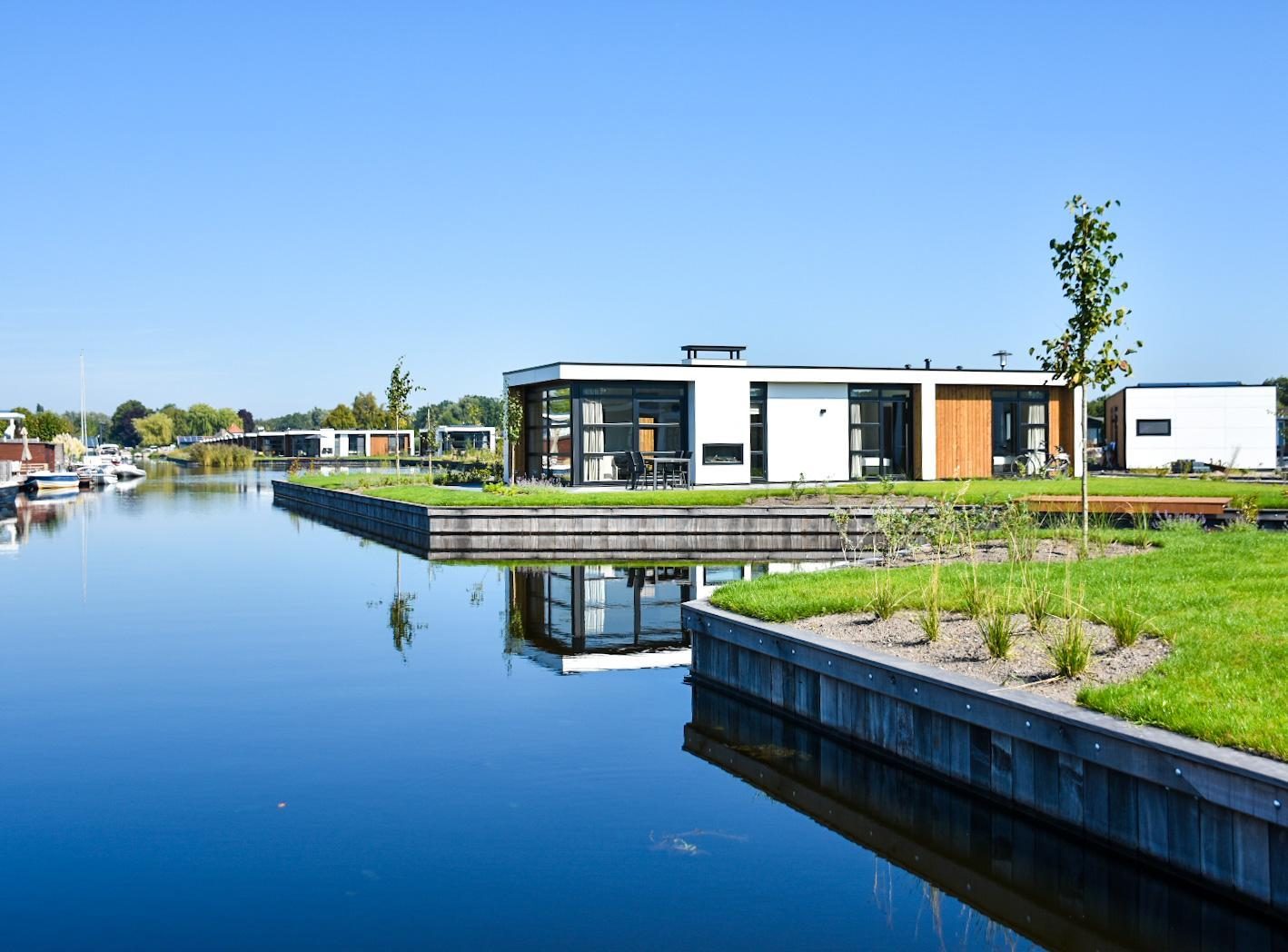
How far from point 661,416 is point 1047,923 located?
2641 cm

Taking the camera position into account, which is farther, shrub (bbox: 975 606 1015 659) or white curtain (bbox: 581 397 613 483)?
white curtain (bbox: 581 397 613 483)

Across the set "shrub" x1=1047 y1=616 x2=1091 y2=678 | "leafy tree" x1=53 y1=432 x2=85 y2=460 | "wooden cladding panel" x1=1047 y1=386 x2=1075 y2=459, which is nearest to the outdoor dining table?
"wooden cladding panel" x1=1047 y1=386 x2=1075 y2=459

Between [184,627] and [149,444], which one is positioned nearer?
[184,627]

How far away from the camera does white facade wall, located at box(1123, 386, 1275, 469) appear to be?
42969 mm

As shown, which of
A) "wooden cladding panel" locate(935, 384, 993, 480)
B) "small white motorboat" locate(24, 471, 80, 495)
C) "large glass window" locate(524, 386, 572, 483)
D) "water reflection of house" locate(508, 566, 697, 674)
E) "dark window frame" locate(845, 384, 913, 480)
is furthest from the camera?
"small white motorboat" locate(24, 471, 80, 495)

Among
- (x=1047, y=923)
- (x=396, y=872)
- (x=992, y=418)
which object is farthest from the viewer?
(x=992, y=418)

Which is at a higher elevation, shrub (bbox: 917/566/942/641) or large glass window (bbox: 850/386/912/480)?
large glass window (bbox: 850/386/912/480)

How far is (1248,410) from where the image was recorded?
1694 inches

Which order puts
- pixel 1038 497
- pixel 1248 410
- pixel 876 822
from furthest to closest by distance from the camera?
1. pixel 1248 410
2. pixel 1038 497
3. pixel 876 822

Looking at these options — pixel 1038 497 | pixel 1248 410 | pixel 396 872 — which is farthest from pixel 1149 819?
pixel 1248 410

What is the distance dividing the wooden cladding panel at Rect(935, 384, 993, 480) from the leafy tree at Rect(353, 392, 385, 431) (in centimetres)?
9130

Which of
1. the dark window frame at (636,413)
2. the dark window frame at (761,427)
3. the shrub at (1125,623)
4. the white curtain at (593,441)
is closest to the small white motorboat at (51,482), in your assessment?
the dark window frame at (636,413)

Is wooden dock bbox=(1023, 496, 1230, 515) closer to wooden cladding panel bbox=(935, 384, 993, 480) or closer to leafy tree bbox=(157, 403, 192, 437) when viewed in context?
wooden cladding panel bbox=(935, 384, 993, 480)

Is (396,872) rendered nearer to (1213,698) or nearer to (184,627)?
(1213,698)
